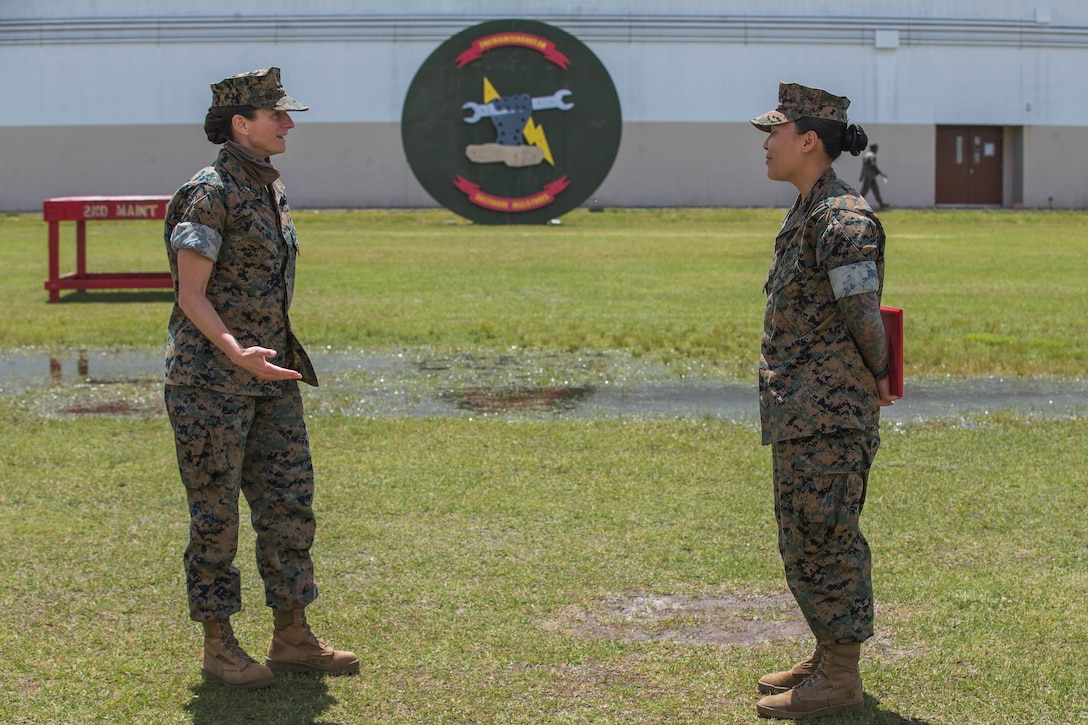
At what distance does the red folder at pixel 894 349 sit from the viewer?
4059 mm

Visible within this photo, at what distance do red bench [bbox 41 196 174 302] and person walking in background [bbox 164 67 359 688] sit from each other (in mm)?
12238

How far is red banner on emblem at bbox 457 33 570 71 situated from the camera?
31.2 metres

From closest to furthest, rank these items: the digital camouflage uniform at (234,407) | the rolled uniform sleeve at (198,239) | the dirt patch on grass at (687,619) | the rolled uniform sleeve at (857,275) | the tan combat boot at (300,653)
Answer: the rolled uniform sleeve at (857,275), the rolled uniform sleeve at (198,239), the digital camouflage uniform at (234,407), the tan combat boot at (300,653), the dirt patch on grass at (687,619)

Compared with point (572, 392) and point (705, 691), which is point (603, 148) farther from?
point (705, 691)

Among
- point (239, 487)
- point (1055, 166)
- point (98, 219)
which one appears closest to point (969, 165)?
point (1055, 166)

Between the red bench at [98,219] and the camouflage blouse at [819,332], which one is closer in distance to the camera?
the camouflage blouse at [819,332]

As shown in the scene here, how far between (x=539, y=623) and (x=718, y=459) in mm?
2954

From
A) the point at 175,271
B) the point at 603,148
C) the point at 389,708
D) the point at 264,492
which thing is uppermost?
the point at 603,148

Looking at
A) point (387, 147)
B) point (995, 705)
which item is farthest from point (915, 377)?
point (387, 147)

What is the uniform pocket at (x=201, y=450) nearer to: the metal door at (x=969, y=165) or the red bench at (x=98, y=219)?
the red bench at (x=98, y=219)

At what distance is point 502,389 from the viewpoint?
10227 mm

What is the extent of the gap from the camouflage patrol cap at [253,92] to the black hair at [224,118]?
0.02 m

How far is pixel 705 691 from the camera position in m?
4.36

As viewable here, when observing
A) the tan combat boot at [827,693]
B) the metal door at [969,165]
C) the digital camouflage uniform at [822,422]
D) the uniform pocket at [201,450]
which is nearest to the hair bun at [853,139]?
the digital camouflage uniform at [822,422]
